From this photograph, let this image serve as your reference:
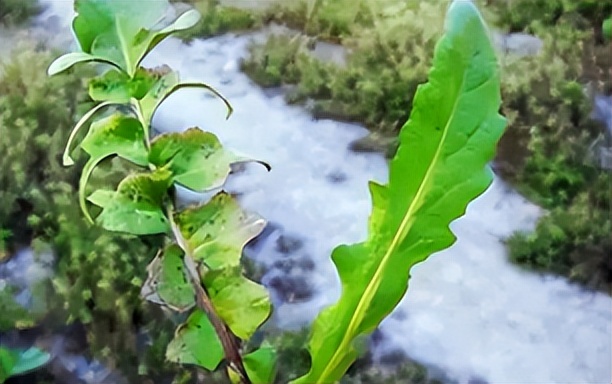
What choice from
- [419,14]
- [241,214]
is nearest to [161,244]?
[241,214]

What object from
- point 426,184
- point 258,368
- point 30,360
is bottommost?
point 30,360

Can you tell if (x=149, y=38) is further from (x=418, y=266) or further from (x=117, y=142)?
(x=418, y=266)

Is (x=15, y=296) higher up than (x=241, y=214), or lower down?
lower down

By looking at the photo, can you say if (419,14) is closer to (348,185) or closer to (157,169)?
(348,185)

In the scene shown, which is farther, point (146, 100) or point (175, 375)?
point (175, 375)

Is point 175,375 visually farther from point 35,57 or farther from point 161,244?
point 35,57

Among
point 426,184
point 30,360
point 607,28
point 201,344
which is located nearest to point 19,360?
point 30,360

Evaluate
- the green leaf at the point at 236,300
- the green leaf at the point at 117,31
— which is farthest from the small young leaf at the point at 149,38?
the green leaf at the point at 236,300

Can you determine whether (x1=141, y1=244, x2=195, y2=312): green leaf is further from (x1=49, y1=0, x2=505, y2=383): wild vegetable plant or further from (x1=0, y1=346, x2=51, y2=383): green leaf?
(x1=0, y1=346, x2=51, y2=383): green leaf
